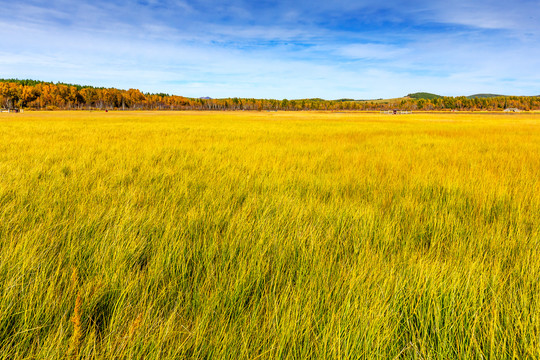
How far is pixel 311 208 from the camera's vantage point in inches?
126

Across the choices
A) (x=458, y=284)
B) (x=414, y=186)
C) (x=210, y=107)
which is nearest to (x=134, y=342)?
(x=458, y=284)

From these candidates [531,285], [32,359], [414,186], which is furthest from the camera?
[414,186]

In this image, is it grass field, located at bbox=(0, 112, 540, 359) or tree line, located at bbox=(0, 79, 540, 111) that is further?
tree line, located at bbox=(0, 79, 540, 111)

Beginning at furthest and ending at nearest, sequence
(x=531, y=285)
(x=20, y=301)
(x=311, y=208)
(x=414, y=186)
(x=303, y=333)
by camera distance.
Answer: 1. (x=414, y=186)
2. (x=311, y=208)
3. (x=531, y=285)
4. (x=20, y=301)
5. (x=303, y=333)

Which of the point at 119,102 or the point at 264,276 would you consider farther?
the point at 119,102

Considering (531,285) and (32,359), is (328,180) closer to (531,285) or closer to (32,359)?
(531,285)

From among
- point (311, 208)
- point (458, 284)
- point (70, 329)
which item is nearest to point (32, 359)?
point (70, 329)

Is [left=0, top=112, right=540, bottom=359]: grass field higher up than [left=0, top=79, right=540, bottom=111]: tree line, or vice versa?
[left=0, top=79, right=540, bottom=111]: tree line

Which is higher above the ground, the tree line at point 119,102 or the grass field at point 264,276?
the tree line at point 119,102

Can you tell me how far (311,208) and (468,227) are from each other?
5.03 feet

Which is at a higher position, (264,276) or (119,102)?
(119,102)

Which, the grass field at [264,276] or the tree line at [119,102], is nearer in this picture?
the grass field at [264,276]

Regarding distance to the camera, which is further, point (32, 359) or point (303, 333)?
point (303, 333)

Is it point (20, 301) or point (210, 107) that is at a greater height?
point (210, 107)
